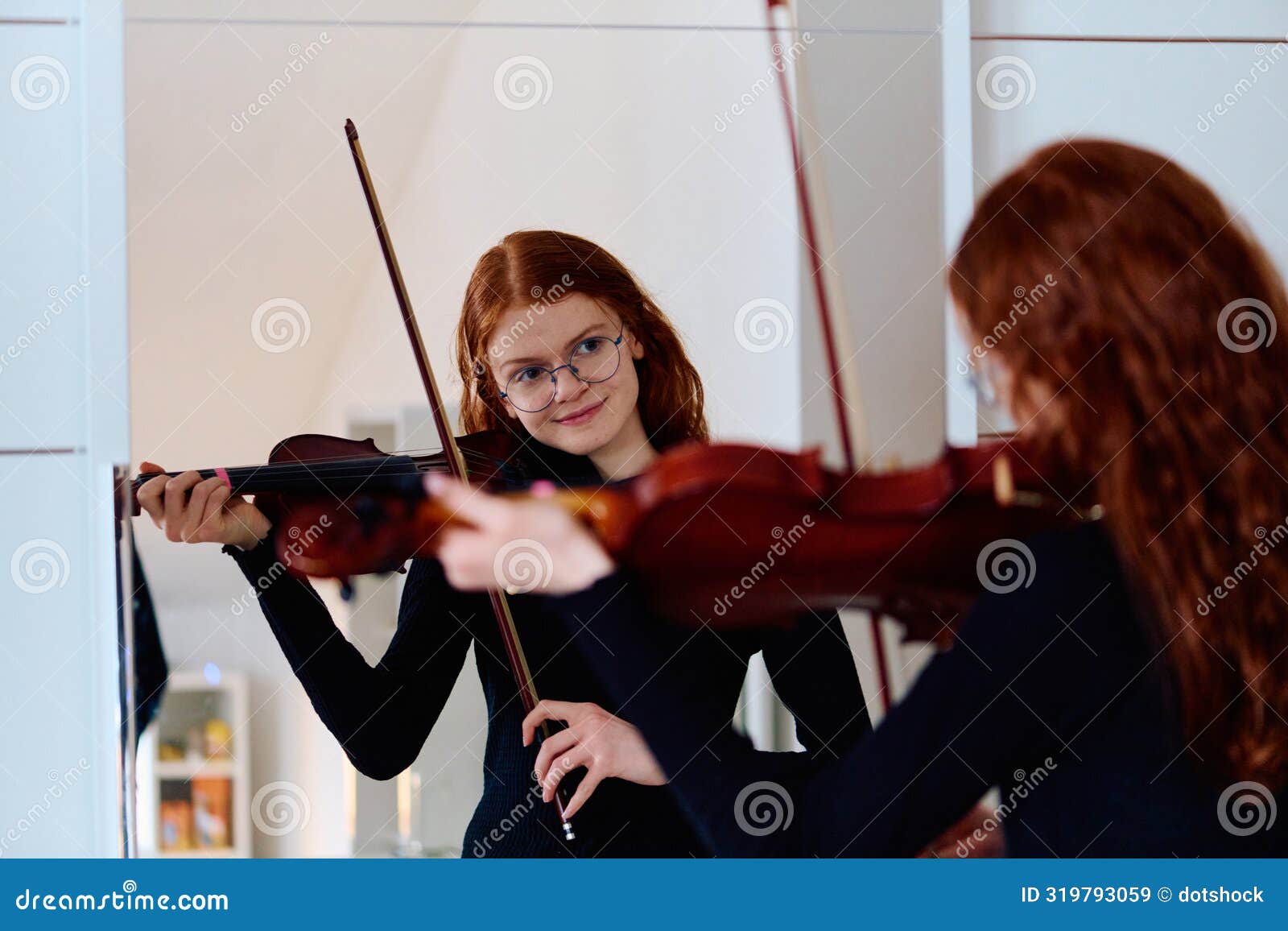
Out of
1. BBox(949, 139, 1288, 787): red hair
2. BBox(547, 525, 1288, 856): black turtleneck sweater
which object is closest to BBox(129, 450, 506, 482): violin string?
BBox(547, 525, 1288, 856): black turtleneck sweater

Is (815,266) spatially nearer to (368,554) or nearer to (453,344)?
(453,344)

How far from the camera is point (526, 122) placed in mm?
1198

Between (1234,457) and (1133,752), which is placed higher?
(1234,457)

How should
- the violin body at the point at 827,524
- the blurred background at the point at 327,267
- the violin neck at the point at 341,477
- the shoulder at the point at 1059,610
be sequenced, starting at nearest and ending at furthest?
the shoulder at the point at 1059,610 → the violin body at the point at 827,524 → the violin neck at the point at 341,477 → the blurred background at the point at 327,267

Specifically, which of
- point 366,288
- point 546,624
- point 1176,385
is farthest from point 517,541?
point 1176,385

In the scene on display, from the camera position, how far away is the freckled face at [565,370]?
111 centimetres

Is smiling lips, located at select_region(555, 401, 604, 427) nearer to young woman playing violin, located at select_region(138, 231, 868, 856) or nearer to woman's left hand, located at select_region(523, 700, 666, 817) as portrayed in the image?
young woman playing violin, located at select_region(138, 231, 868, 856)

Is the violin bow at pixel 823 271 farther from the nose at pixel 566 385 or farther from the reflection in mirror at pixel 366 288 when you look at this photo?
the nose at pixel 566 385

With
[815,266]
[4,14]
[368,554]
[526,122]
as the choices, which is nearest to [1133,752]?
[815,266]

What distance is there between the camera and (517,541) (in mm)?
1075

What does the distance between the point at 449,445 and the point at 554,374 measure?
120mm

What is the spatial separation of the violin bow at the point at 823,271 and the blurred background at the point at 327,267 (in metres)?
0.01

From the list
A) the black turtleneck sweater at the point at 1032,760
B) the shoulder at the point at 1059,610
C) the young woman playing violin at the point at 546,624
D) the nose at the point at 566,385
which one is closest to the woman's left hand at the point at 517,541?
the young woman playing violin at the point at 546,624
